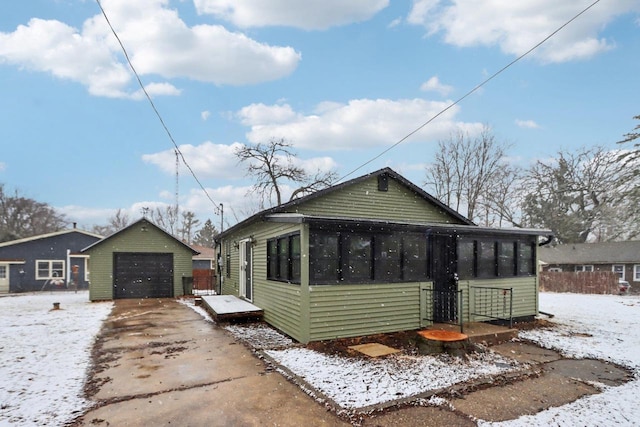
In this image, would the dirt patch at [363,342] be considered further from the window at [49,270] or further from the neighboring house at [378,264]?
the window at [49,270]

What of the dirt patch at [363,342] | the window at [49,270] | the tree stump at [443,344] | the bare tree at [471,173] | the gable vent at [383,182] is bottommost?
the window at [49,270]

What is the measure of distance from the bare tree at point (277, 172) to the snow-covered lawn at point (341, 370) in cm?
1989

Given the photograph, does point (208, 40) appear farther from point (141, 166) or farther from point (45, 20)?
point (141, 166)

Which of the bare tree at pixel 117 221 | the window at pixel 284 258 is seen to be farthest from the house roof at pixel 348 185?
the bare tree at pixel 117 221

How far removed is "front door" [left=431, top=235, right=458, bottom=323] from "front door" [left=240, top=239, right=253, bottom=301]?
17.5 ft

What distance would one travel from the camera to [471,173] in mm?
27828

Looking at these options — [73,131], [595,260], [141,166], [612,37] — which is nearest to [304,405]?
[612,37]

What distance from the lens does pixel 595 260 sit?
25.5m

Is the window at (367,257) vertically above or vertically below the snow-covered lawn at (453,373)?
above

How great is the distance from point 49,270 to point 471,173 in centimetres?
2927

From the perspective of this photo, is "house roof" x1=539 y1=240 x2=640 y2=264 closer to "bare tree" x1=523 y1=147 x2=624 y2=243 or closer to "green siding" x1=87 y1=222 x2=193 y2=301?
"bare tree" x1=523 y1=147 x2=624 y2=243

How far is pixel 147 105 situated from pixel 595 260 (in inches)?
1151

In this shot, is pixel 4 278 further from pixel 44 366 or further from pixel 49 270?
pixel 44 366

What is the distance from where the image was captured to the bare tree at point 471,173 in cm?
2761
